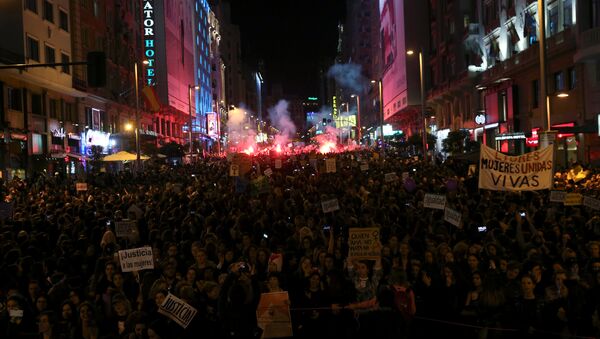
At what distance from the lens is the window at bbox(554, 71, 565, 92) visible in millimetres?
35062

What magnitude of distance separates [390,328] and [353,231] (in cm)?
225

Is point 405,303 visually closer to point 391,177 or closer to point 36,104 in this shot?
point 391,177

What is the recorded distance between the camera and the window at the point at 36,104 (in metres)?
38.8

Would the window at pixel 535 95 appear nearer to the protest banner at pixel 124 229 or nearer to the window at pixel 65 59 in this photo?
the window at pixel 65 59

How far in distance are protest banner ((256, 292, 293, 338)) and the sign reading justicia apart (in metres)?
58.8

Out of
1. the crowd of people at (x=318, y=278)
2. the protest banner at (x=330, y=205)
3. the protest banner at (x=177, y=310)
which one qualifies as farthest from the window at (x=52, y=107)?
the protest banner at (x=177, y=310)

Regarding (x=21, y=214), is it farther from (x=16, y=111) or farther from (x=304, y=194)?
(x=16, y=111)

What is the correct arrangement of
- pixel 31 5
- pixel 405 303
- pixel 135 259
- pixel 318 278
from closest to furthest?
pixel 405 303
pixel 318 278
pixel 135 259
pixel 31 5

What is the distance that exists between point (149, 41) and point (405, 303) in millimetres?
61678

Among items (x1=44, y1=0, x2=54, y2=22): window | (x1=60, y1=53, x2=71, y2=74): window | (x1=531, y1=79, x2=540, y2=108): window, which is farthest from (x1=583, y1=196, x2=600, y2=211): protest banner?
(x1=60, y1=53, x2=71, y2=74): window

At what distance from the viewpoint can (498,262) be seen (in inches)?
388

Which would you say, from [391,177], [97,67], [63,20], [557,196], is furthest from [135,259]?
[63,20]

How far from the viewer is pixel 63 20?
43.0m

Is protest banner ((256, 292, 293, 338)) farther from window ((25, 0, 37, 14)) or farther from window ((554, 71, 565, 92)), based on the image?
window ((25, 0, 37, 14))
